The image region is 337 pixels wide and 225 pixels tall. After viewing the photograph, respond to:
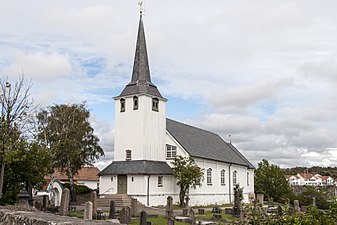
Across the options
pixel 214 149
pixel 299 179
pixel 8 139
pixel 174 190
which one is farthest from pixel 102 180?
pixel 299 179

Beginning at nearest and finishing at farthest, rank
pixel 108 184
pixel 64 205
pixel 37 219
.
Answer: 1. pixel 37 219
2. pixel 64 205
3. pixel 108 184

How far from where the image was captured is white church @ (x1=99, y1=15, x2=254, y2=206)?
116 ft

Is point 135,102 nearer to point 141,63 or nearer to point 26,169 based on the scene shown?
point 141,63

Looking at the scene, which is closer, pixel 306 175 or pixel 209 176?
pixel 209 176

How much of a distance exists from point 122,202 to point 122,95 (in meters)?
10.5

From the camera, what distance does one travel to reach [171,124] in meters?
42.7

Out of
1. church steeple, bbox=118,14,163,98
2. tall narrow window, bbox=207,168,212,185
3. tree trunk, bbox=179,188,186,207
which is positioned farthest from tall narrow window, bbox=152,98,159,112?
tall narrow window, bbox=207,168,212,185

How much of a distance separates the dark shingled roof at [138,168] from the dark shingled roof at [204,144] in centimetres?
305

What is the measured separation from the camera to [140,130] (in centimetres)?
3697

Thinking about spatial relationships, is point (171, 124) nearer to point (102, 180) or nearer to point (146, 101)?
point (146, 101)

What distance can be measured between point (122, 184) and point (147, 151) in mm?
3638

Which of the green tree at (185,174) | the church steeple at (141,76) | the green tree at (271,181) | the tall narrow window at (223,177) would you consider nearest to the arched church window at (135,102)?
the church steeple at (141,76)

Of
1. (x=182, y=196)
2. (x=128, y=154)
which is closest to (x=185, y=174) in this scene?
(x=182, y=196)

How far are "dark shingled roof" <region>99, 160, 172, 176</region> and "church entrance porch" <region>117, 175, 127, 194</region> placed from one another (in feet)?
1.54
